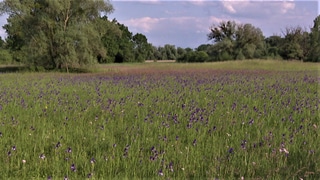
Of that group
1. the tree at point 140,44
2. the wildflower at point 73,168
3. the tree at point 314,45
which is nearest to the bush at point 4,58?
the tree at point 140,44

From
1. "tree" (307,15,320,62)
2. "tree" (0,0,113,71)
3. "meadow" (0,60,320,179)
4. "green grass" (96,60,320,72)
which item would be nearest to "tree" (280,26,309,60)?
"tree" (307,15,320,62)

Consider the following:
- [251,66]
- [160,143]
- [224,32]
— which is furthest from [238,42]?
[160,143]

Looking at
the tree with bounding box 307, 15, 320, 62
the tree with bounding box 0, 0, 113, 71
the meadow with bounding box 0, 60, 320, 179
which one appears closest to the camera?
the meadow with bounding box 0, 60, 320, 179

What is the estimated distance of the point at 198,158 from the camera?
3.49 meters

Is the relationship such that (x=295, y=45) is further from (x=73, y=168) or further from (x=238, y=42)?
(x=73, y=168)

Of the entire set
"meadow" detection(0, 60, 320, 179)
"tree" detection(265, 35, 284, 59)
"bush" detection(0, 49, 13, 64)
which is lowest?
"meadow" detection(0, 60, 320, 179)

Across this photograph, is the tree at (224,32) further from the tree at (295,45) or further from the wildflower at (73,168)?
the wildflower at (73,168)

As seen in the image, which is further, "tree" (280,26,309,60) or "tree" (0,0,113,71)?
"tree" (280,26,309,60)

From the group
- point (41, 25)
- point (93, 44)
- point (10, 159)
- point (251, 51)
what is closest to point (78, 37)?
point (93, 44)

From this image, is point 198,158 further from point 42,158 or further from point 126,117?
point 126,117

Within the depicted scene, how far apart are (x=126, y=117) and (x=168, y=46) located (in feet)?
344

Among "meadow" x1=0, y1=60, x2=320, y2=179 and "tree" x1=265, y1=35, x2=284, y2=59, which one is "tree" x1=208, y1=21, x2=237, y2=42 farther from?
"meadow" x1=0, y1=60, x2=320, y2=179

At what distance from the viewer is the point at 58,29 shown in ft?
97.3

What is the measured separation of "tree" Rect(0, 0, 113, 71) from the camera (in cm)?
2889
